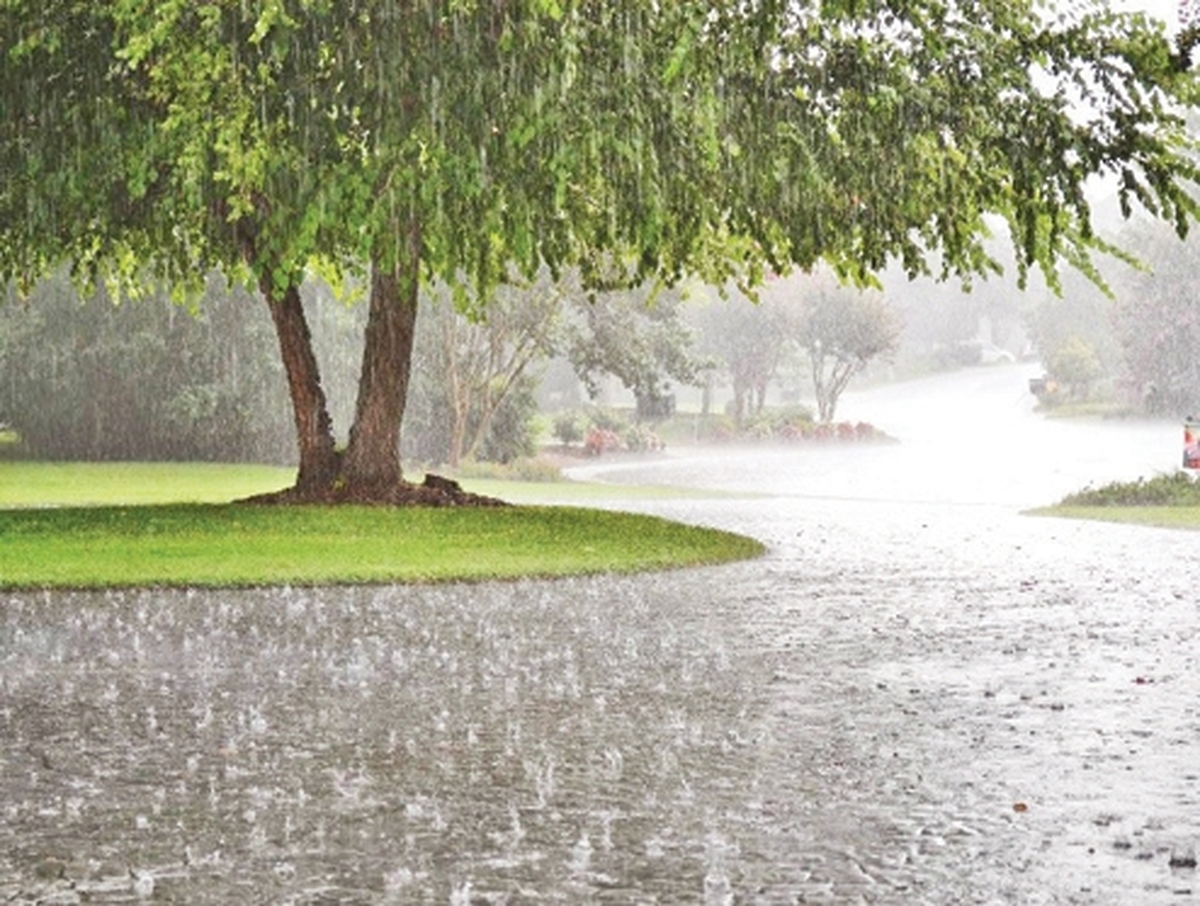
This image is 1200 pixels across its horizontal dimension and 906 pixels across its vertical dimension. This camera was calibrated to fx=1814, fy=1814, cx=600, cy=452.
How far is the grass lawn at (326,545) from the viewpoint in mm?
16875

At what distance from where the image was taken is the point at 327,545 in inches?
764

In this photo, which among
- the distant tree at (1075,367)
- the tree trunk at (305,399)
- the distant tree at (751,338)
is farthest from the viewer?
the distant tree at (1075,367)

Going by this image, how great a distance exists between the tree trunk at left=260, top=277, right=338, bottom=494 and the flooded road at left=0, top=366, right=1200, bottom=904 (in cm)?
Result: 928

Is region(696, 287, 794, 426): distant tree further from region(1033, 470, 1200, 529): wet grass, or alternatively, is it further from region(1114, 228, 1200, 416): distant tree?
region(1033, 470, 1200, 529): wet grass

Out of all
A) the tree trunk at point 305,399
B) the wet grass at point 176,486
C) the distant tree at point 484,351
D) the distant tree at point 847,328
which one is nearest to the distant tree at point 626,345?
the distant tree at point 484,351

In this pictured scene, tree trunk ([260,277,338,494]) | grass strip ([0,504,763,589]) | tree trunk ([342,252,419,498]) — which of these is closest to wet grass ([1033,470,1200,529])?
grass strip ([0,504,763,589])

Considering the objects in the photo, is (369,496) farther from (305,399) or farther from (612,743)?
(612,743)

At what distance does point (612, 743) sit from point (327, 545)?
451 inches

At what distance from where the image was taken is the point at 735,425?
71500 mm

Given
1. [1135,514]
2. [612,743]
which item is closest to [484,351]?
[1135,514]

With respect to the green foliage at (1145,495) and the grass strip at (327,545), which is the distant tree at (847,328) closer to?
the green foliage at (1145,495)

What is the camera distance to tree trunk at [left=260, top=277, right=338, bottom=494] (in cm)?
2516

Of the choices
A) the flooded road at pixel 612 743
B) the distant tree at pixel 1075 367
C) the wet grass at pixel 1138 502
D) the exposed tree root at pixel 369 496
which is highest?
the distant tree at pixel 1075 367

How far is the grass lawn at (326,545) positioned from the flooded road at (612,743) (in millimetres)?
1076
